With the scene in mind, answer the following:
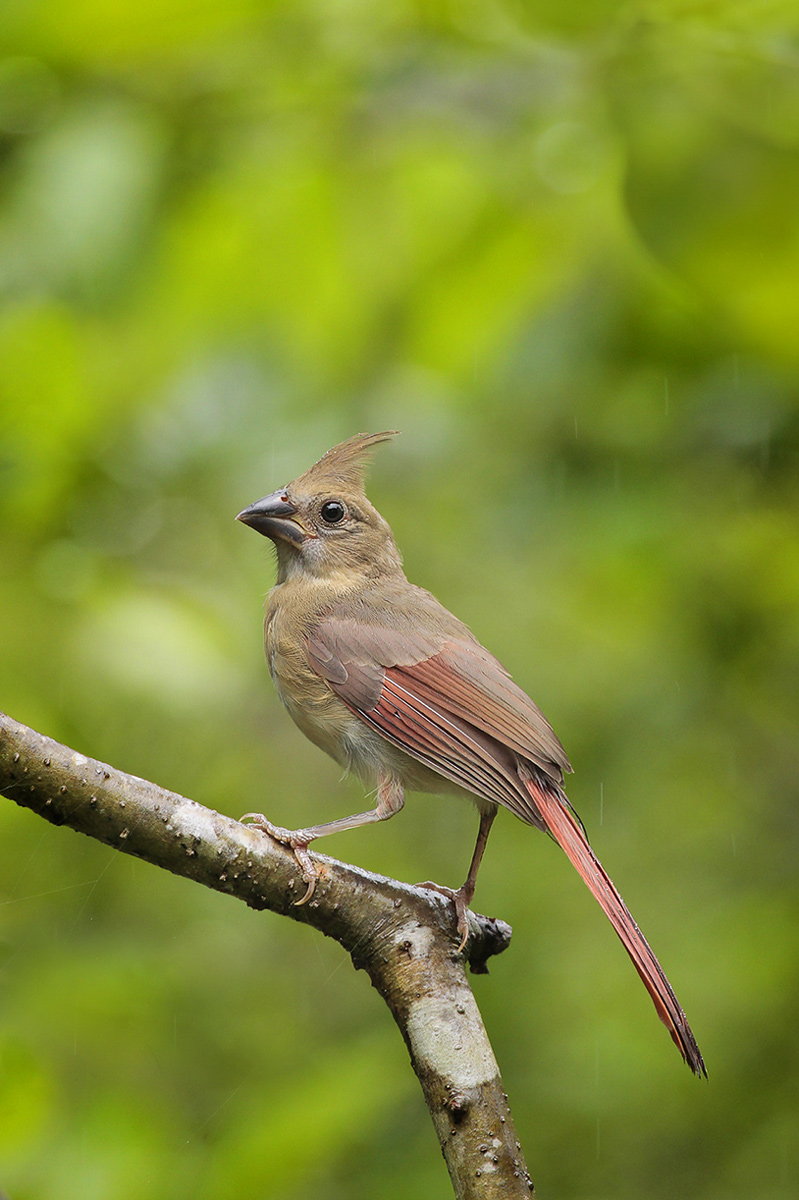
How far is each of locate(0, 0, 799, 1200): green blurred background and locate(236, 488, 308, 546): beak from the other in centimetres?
30

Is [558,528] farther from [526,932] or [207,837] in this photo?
→ [207,837]

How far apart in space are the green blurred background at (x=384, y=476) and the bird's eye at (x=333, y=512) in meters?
0.28

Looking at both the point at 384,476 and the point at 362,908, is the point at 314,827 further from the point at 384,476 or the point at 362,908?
the point at 384,476

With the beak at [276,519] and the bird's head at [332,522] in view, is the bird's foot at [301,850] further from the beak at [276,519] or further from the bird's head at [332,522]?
the bird's head at [332,522]

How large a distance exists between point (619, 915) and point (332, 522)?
3.78ft

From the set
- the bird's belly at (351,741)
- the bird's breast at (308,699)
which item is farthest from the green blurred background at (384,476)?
the bird's belly at (351,741)

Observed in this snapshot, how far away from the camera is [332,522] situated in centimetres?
257

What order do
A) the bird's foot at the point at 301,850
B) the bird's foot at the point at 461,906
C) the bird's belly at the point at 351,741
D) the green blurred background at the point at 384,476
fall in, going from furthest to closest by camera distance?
the bird's belly at the point at 351,741 < the green blurred background at the point at 384,476 < the bird's foot at the point at 461,906 < the bird's foot at the point at 301,850

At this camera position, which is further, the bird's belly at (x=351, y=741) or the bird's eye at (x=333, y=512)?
the bird's eye at (x=333, y=512)

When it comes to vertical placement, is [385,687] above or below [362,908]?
above

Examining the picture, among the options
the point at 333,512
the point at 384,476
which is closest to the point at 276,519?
the point at 333,512

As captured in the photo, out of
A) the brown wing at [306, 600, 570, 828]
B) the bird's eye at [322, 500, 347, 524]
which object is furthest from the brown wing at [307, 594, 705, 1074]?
the bird's eye at [322, 500, 347, 524]

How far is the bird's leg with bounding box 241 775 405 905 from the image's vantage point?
5.65 ft

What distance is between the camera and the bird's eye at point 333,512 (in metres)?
2.54
